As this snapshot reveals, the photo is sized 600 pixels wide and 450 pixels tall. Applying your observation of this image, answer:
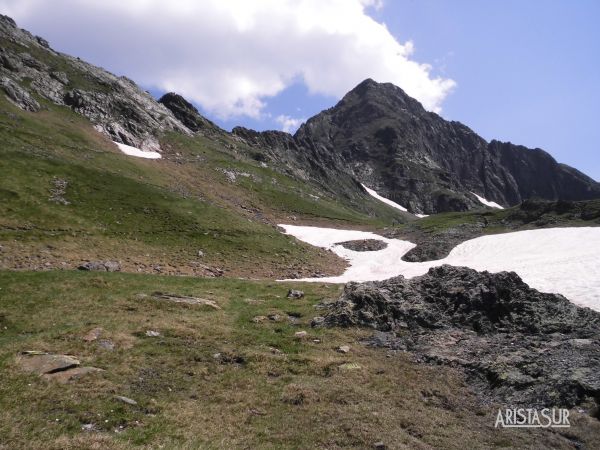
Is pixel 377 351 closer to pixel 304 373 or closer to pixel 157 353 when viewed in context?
pixel 304 373

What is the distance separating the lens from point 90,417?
13.5 metres

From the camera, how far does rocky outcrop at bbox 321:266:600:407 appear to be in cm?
1730

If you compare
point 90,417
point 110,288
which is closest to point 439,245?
point 110,288

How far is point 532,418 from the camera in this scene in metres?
15.3

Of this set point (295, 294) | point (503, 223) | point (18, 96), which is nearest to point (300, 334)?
point (295, 294)

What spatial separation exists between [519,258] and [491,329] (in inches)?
1074

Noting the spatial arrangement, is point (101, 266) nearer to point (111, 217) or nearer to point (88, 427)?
point (111, 217)

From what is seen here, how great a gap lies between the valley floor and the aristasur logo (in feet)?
1.26

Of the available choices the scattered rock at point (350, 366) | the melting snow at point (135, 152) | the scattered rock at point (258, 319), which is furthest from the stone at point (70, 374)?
the melting snow at point (135, 152)

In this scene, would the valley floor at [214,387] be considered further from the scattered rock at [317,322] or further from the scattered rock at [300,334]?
the scattered rock at [317,322]

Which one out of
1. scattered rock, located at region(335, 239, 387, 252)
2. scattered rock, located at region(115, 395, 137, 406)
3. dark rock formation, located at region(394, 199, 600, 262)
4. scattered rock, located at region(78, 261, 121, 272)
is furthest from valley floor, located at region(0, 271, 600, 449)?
dark rock formation, located at region(394, 199, 600, 262)

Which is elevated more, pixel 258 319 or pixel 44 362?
pixel 258 319

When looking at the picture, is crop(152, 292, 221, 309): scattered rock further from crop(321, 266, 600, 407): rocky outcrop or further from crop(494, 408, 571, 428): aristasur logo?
crop(494, 408, 571, 428): aristasur logo

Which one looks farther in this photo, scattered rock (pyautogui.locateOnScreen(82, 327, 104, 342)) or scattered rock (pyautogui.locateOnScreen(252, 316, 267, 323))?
scattered rock (pyautogui.locateOnScreen(252, 316, 267, 323))
